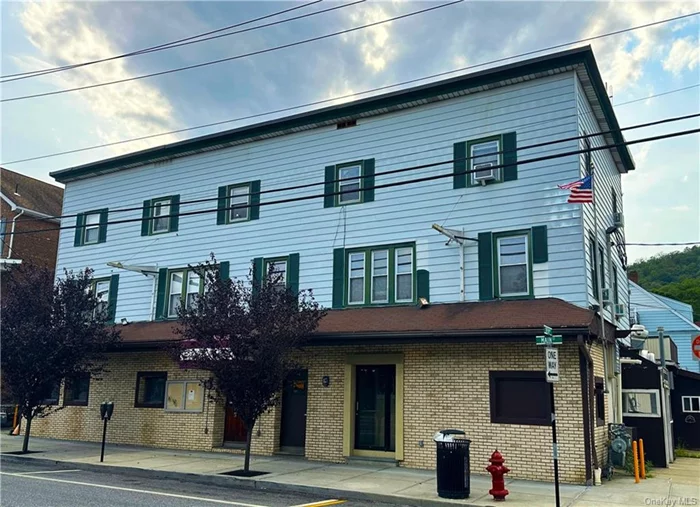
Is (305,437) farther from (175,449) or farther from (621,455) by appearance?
(621,455)

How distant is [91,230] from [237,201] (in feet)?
21.7

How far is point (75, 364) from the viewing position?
17.8 meters

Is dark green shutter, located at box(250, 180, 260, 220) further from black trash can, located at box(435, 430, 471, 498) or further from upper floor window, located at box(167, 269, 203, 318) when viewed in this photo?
black trash can, located at box(435, 430, 471, 498)

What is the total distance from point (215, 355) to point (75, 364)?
666 cm

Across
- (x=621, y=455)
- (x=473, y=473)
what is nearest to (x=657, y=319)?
(x=621, y=455)

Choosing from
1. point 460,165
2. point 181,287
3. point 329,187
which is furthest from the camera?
point 181,287

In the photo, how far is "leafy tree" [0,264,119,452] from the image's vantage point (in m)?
16.7

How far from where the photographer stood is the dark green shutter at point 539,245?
565 inches

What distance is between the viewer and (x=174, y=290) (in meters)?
20.0

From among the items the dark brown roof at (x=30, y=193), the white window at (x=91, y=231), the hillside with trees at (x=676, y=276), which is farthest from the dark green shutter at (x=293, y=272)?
the hillside with trees at (x=676, y=276)

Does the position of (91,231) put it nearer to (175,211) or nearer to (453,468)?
(175,211)

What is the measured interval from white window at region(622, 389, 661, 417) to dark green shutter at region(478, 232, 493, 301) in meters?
5.76

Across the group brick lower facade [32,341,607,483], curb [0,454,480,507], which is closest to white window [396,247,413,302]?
brick lower facade [32,341,607,483]

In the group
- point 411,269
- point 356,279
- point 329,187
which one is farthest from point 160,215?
point 411,269
